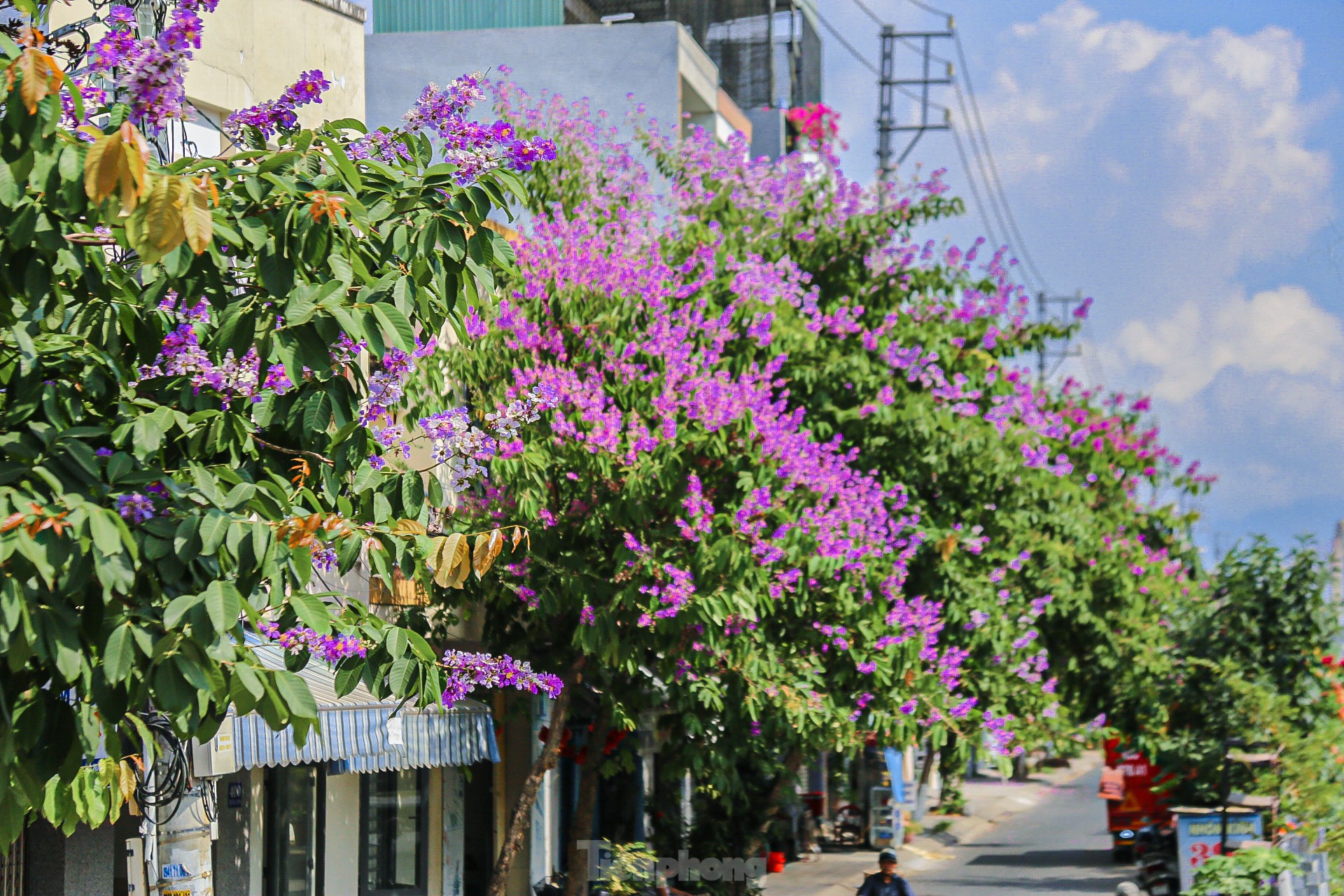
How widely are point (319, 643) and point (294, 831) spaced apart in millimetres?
9329

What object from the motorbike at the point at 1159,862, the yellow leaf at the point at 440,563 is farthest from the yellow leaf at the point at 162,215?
the motorbike at the point at 1159,862

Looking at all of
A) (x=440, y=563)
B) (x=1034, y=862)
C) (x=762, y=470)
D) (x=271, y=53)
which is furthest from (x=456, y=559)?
(x=1034, y=862)

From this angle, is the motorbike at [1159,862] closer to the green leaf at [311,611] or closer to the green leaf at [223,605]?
the green leaf at [311,611]

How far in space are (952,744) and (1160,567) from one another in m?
7.78

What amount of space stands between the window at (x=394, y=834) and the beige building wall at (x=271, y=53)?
6530 millimetres

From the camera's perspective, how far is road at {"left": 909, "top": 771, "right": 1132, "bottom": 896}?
75.5ft

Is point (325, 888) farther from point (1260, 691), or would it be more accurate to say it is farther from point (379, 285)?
point (379, 285)

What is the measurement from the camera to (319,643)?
5613 millimetres

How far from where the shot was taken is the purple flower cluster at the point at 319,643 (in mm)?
5379

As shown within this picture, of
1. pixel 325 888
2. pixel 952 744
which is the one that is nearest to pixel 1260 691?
pixel 952 744

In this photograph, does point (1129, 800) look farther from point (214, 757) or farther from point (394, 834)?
point (214, 757)

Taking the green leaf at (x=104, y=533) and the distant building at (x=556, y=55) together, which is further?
the distant building at (x=556, y=55)

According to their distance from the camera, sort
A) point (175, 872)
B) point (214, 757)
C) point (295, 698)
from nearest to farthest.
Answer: point (295, 698), point (175, 872), point (214, 757)

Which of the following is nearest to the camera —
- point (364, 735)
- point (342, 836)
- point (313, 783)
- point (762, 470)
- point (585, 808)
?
point (364, 735)
